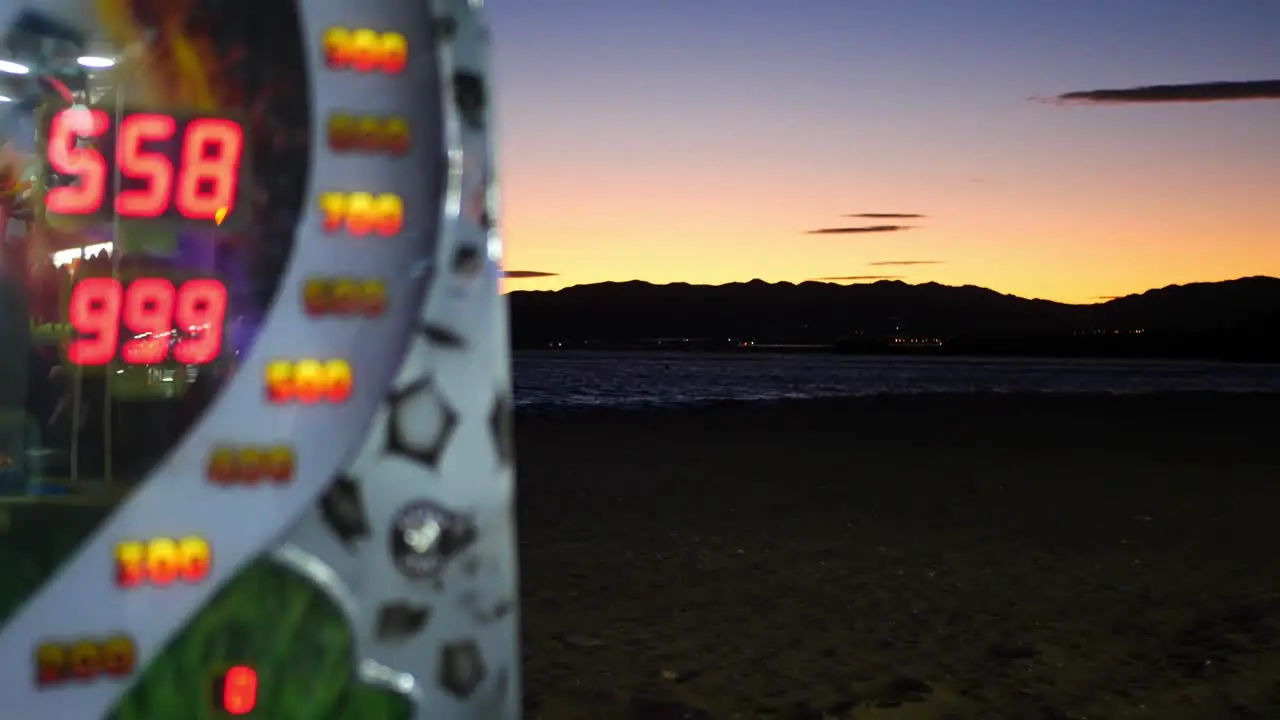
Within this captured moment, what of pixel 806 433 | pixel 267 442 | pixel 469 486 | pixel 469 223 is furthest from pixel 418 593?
pixel 806 433

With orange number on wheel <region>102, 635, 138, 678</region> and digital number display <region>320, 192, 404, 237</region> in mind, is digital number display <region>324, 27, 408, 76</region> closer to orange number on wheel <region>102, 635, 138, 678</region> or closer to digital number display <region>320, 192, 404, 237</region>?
digital number display <region>320, 192, 404, 237</region>

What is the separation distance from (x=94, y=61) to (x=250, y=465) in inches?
31.9

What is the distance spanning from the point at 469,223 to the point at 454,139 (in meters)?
0.14

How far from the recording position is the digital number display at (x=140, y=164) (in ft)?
Result: 7.38

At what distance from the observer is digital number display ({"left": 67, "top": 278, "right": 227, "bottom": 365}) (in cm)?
225

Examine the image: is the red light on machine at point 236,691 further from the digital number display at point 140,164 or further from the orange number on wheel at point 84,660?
the digital number display at point 140,164

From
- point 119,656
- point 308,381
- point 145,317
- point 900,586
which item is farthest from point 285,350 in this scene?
point 900,586

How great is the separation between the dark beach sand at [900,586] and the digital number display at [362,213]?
3969 mm

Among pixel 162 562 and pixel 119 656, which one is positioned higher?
pixel 162 562

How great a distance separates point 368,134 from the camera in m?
2.17

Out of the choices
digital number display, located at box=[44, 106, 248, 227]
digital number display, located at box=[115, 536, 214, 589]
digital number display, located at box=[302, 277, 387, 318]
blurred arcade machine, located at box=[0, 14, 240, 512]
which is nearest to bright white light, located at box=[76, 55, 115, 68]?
blurred arcade machine, located at box=[0, 14, 240, 512]

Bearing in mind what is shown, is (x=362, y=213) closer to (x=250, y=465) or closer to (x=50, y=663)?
(x=250, y=465)

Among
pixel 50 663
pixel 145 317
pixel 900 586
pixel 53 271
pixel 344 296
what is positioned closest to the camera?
pixel 50 663

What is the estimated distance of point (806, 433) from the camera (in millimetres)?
25594
